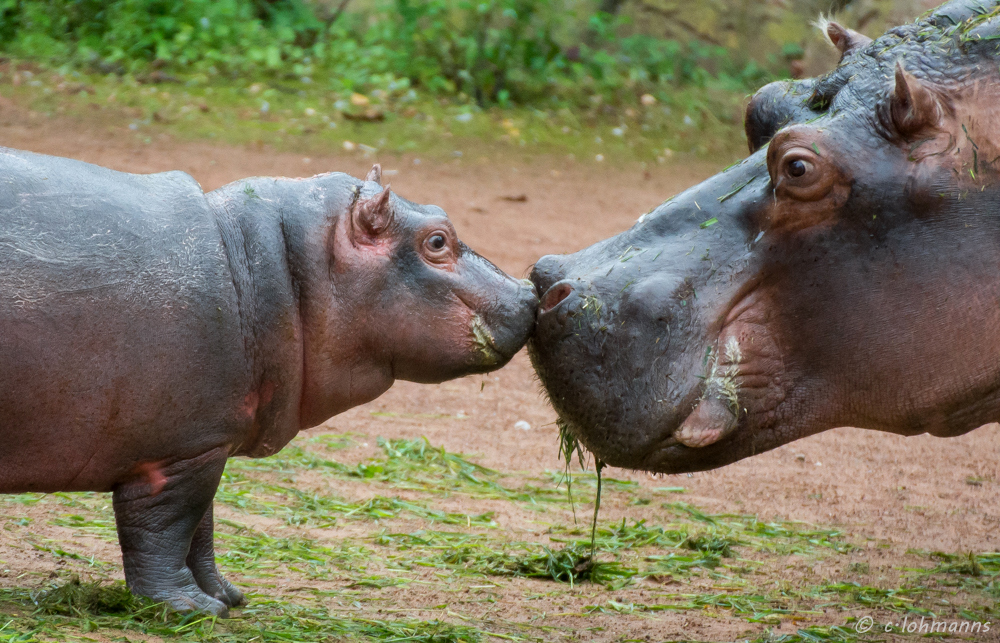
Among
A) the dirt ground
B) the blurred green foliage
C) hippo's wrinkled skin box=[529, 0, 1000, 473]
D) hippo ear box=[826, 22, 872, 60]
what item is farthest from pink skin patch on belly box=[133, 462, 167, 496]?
the blurred green foliage

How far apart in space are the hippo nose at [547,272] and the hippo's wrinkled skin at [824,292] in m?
0.12

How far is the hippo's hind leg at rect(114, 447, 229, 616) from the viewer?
322 centimetres

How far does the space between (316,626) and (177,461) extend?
1.97ft

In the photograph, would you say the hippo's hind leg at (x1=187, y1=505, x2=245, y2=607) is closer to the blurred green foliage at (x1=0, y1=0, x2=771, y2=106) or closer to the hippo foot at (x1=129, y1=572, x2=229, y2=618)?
the hippo foot at (x1=129, y1=572, x2=229, y2=618)

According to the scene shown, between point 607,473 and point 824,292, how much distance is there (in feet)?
8.45

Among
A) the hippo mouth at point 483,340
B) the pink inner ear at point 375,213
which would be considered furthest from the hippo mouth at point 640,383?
the pink inner ear at point 375,213

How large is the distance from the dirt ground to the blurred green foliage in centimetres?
207

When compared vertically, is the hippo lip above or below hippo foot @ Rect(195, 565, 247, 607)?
above

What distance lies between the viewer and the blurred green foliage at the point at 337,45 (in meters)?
11.7

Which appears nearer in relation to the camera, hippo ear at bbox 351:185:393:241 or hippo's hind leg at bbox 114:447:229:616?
hippo's hind leg at bbox 114:447:229:616

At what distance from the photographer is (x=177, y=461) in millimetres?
3252

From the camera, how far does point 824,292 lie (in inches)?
129

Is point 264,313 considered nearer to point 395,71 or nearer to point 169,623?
point 169,623

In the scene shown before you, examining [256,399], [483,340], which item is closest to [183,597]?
[256,399]
